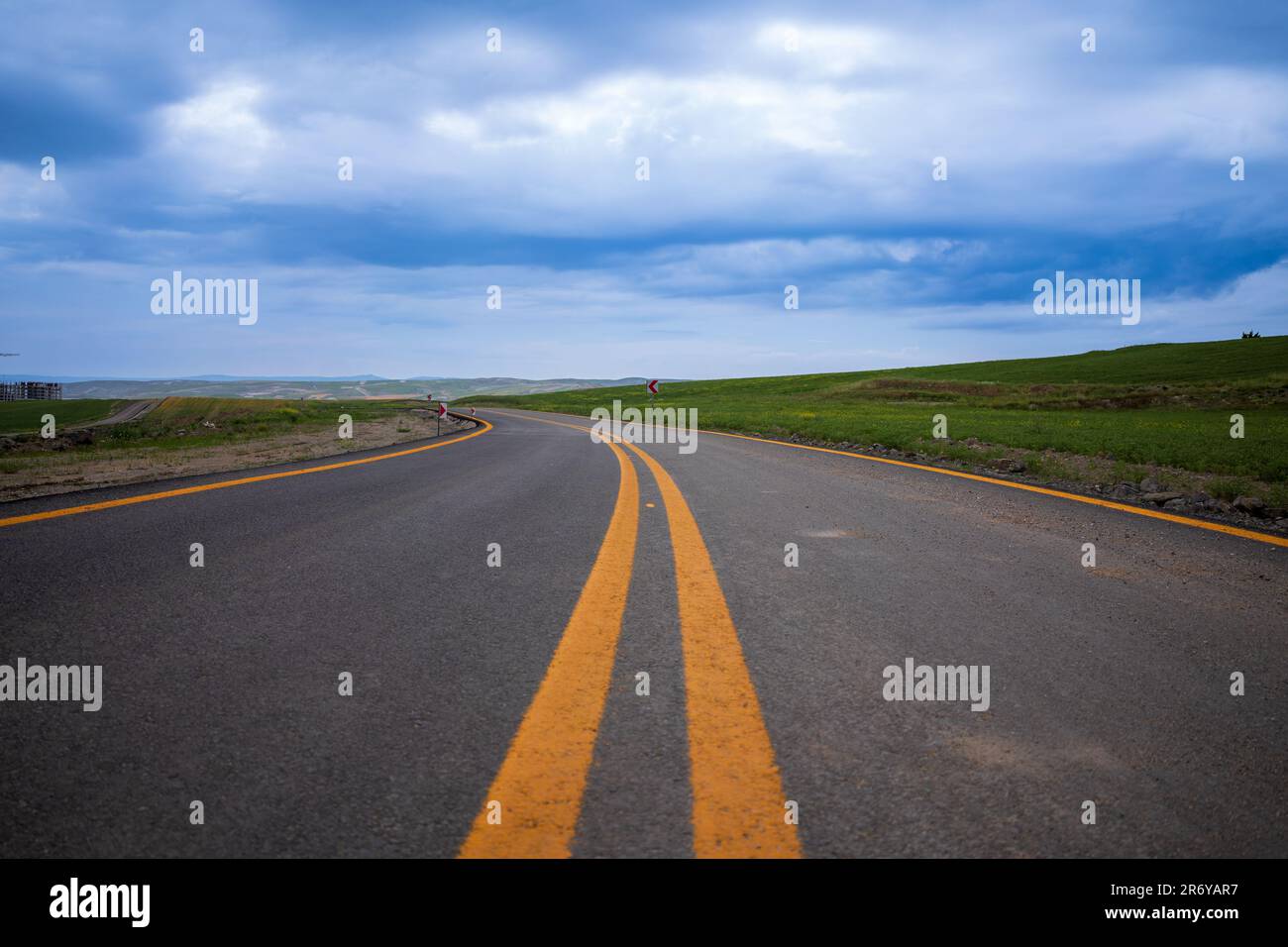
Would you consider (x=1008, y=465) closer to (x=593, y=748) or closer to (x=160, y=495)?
(x=593, y=748)

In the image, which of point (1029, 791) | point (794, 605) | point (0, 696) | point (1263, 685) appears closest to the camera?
point (1029, 791)

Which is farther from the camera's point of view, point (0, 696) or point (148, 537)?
point (148, 537)

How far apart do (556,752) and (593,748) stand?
0.10 metres

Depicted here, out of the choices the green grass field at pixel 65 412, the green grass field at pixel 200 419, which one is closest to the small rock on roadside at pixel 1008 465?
the green grass field at pixel 200 419

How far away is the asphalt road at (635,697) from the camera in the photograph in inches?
60.6

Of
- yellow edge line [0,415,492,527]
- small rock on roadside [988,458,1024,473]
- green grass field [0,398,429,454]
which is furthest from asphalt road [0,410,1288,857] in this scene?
green grass field [0,398,429,454]

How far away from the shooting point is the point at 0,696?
7.15 feet

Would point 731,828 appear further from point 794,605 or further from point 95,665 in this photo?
point 95,665

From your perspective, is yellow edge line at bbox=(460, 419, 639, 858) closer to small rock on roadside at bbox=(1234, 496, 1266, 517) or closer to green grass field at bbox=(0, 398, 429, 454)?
small rock on roadside at bbox=(1234, 496, 1266, 517)

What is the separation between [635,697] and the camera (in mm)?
2189
